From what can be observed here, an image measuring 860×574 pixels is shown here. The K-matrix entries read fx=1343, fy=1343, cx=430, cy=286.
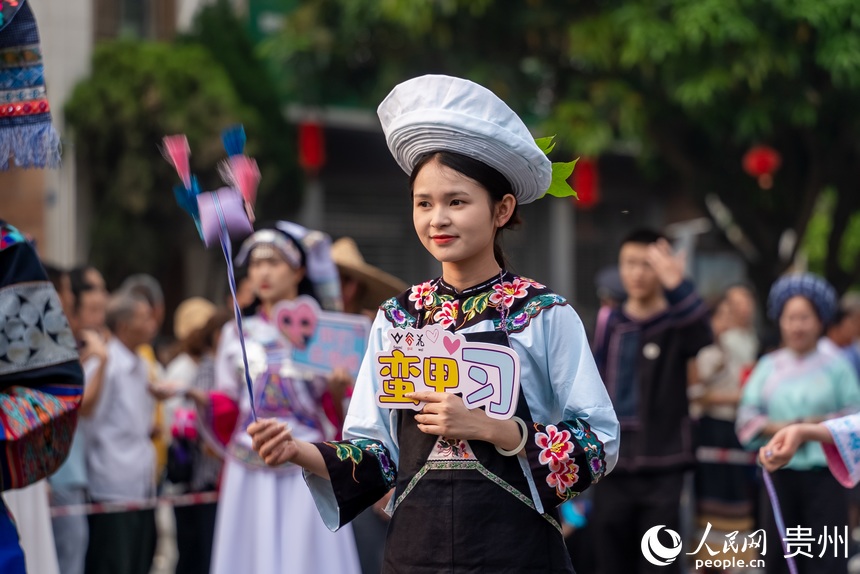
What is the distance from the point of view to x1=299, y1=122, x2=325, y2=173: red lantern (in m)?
17.2

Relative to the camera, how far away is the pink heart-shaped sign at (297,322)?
17.9ft

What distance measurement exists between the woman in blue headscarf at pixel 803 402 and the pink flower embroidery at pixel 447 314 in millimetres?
3102

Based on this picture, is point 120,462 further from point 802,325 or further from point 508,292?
point 508,292

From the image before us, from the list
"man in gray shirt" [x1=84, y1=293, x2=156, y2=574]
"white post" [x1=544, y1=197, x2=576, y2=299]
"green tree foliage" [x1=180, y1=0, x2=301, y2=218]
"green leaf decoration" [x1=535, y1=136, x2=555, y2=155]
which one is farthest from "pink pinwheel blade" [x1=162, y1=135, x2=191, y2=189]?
"white post" [x1=544, y1=197, x2=576, y2=299]

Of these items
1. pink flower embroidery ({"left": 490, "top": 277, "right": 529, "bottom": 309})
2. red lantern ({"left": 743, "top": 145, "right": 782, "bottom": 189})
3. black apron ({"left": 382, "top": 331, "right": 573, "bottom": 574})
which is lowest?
black apron ({"left": 382, "top": 331, "right": 573, "bottom": 574})

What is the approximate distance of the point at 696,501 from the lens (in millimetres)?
9047

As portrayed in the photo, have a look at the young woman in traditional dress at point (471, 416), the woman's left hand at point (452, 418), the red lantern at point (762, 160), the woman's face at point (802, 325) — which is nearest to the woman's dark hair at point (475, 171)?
the young woman in traditional dress at point (471, 416)

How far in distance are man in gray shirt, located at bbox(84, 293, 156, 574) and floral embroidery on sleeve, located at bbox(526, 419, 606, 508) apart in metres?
3.87

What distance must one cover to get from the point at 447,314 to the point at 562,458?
0.46 meters

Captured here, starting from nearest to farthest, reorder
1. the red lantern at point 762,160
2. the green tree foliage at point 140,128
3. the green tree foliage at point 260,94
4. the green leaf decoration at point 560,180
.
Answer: the green leaf decoration at point 560,180, the red lantern at point 762,160, the green tree foliage at point 140,128, the green tree foliage at point 260,94

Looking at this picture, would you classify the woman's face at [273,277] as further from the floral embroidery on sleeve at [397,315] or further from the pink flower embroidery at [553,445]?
the pink flower embroidery at [553,445]

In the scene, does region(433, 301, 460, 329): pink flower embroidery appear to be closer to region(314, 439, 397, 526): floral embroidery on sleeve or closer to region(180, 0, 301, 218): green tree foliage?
region(314, 439, 397, 526): floral embroidery on sleeve

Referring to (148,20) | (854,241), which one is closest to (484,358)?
(148,20)

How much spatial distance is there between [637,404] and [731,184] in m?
7.91
